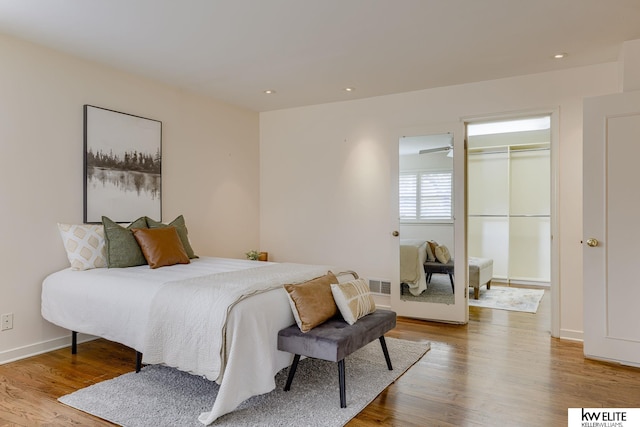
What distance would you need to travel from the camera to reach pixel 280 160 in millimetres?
5496

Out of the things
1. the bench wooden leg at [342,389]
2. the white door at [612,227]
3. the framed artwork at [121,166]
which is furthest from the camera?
the framed artwork at [121,166]

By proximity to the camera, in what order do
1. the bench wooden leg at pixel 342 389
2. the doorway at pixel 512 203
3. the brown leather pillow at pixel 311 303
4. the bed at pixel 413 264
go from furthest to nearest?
the doorway at pixel 512 203 → the bed at pixel 413 264 → the brown leather pillow at pixel 311 303 → the bench wooden leg at pixel 342 389

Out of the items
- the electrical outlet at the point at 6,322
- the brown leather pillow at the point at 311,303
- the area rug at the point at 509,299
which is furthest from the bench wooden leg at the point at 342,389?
the area rug at the point at 509,299

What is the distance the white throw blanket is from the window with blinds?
216 centimetres

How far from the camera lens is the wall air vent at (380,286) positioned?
4773mm

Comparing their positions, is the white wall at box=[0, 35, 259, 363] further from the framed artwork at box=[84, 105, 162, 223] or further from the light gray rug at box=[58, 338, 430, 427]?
the light gray rug at box=[58, 338, 430, 427]

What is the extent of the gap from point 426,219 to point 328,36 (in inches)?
87.1

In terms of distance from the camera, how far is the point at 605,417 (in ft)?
7.78

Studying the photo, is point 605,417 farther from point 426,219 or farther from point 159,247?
point 159,247

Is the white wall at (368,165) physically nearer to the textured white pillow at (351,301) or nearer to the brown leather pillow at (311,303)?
the textured white pillow at (351,301)

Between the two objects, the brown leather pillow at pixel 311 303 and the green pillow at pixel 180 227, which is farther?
the green pillow at pixel 180 227

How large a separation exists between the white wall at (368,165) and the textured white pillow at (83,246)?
2416mm

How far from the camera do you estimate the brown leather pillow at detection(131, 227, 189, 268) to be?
3.50 m

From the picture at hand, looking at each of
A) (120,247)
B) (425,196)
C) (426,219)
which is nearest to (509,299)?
(426,219)
